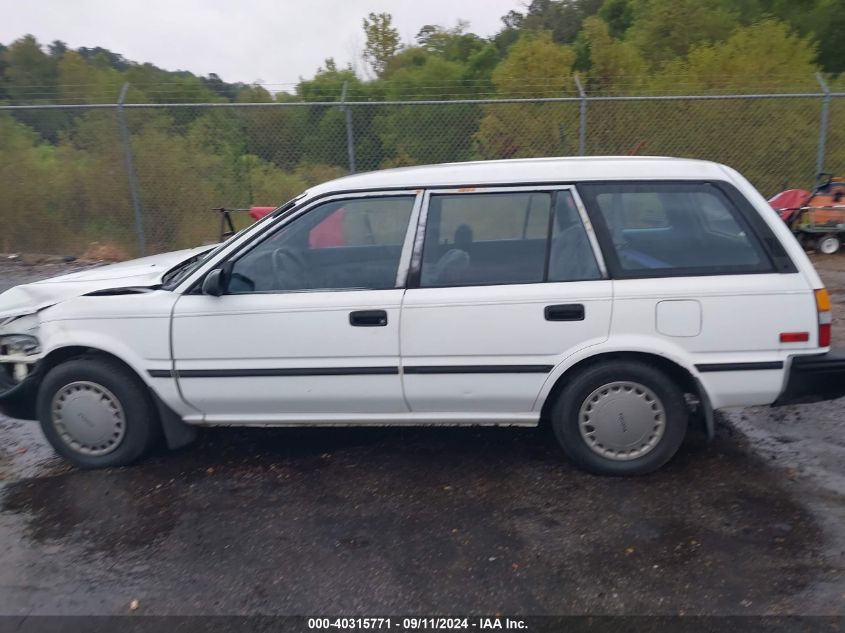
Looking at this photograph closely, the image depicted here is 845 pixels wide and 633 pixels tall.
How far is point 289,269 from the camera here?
4.38 meters

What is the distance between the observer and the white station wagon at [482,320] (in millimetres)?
4059

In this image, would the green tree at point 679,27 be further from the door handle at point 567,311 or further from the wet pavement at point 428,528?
the door handle at point 567,311

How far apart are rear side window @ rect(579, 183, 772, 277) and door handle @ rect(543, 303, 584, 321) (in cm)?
28

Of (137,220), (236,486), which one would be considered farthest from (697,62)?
(236,486)

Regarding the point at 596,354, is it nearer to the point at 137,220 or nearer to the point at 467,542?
the point at 467,542

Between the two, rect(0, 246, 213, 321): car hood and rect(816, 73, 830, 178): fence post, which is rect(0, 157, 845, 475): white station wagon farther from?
rect(816, 73, 830, 178): fence post

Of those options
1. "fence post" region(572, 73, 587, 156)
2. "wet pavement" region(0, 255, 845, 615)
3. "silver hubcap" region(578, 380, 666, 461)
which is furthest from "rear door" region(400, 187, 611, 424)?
"fence post" region(572, 73, 587, 156)

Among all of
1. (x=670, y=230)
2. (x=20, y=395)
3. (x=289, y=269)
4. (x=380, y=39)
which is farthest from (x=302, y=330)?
(x=380, y=39)

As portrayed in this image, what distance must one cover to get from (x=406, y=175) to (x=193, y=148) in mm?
7495

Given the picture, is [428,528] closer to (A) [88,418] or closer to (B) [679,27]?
(A) [88,418]

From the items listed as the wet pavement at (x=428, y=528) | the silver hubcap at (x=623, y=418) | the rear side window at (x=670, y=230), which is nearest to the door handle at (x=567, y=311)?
the rear side window at (x=670, y=230)

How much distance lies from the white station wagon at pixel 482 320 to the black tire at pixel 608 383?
0.01 metres

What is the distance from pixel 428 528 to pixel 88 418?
2.08 metres

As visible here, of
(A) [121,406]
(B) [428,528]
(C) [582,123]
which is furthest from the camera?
(C) [582,123]
